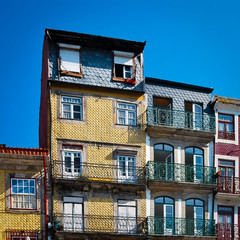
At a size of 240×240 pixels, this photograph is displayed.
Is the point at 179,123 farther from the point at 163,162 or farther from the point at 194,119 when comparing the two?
the point at 163,162

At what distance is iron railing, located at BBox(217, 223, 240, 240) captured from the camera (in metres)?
31.5

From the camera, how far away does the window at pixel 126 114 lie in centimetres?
3162

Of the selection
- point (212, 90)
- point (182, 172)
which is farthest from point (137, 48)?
point (182, 172)

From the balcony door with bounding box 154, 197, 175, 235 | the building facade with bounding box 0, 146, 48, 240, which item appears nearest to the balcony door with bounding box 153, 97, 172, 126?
the balcony door with bounding box 154, 197, 175, 235

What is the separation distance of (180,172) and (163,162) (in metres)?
1.16

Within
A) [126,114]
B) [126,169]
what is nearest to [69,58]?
[126,114]

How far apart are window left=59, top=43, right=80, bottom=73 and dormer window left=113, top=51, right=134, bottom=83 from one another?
2.38 m

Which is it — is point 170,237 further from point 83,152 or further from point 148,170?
point 83,152

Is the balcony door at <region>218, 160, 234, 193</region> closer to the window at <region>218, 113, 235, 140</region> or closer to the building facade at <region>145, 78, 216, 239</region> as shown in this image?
the building facade at <region>145, 78, 216, 239</region>

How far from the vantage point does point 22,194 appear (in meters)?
28.3

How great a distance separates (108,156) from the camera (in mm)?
30656

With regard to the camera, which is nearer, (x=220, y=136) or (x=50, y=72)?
(x=50, y=72)

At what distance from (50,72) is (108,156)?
581 cm

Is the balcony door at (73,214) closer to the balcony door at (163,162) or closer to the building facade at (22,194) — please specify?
the building facade at (22,194)
